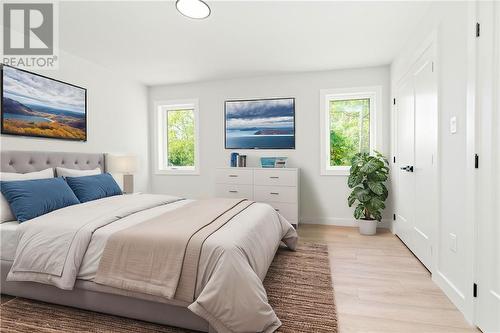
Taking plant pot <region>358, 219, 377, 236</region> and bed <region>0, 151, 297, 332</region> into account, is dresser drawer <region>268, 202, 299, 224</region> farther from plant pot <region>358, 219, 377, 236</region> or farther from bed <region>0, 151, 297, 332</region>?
bed <region>0, 151, 297, 332</region>

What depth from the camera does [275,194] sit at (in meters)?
4.10

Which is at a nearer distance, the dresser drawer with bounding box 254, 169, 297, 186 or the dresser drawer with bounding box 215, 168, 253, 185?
the dresser drawer with bounding box 254, 169, 297, 186

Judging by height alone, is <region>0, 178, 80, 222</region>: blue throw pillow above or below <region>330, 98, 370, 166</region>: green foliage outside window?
below

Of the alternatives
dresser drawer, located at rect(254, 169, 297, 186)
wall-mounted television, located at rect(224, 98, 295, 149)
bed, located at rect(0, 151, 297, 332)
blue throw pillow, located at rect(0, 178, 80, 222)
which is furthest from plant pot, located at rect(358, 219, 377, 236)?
blue throw pillow, located at rect(0, 178, 80, 222)

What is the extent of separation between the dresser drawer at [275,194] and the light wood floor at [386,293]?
890 mm

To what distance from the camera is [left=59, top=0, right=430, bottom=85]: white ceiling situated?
98.9 inches

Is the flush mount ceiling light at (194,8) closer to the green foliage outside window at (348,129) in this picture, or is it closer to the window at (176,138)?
the window at (176,138)

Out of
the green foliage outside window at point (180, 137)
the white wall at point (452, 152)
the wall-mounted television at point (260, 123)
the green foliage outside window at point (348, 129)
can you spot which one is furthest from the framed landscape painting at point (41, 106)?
the white wall at point (452, 152)

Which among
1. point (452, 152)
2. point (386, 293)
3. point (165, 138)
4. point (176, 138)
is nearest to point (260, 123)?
point (176, 138)

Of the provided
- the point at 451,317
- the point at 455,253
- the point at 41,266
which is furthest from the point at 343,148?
the point at 41,266

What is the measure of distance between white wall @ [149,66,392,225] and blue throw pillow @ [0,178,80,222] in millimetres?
2560

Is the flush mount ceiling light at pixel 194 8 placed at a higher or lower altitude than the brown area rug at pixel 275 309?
higher

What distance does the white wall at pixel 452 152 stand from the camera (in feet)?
6.02

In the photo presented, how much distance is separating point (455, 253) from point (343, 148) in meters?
2.56
